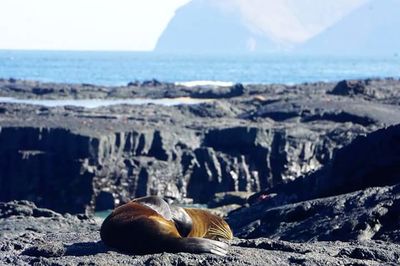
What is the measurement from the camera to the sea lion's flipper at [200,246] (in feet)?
29.7

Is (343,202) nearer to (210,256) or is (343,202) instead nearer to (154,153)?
(210,256)

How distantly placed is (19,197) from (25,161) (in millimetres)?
1280

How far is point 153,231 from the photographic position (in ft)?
30.8

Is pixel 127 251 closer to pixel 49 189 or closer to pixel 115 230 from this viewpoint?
pixel 115 230

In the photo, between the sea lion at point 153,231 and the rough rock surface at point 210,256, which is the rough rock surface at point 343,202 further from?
the sea lion at point 153,231

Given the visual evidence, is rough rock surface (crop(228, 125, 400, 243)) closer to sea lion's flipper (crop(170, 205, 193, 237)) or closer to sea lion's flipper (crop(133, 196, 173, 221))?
sea lion's flipper (crop(170, 205, 193, 237))

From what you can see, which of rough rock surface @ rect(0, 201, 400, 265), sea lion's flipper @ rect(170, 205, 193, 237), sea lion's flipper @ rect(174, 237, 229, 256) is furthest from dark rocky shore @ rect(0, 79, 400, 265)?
sea lion's flipper @ rect(170, 205, 193, 237)

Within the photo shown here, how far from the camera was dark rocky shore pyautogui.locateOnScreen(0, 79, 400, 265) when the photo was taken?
981 cm

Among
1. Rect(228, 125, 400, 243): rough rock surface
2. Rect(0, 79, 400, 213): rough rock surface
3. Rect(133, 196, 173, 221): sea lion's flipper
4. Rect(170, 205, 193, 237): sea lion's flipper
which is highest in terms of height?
Rect(133, 196, 173, 221): sea lion's flipper

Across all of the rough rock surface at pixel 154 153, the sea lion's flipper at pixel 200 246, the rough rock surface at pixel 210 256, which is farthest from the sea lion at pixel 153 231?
the rough rock surface at pixel 154 153

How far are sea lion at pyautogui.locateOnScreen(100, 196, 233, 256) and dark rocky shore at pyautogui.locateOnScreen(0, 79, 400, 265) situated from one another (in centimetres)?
18

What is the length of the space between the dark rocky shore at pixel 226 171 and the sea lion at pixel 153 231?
18 centimetres

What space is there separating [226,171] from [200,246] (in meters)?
17.8

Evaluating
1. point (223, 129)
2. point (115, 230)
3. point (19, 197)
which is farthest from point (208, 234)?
point (223, 129)
